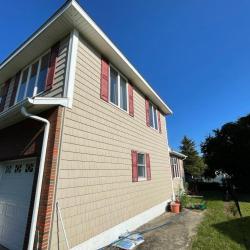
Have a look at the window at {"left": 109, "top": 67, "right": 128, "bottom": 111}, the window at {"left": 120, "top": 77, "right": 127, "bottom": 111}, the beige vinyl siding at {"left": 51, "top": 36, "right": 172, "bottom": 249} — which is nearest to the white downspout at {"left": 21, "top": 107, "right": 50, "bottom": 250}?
the beige vinyl siding at {"left": 51, "top": 36, "right": 172, "bottom": 249}

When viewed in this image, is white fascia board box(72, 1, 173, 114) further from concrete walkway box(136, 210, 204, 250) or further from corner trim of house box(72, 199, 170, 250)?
concrete walkway box(136, 210, 204, 250)

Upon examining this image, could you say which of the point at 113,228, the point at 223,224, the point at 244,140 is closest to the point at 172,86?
the point at 244,140

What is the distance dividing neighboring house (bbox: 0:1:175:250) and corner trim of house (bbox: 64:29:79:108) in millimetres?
30

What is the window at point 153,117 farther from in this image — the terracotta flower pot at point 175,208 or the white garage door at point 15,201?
the white garage door at point 15,201

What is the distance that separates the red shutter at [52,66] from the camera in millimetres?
5512

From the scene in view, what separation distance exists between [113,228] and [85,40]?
19.9 ft

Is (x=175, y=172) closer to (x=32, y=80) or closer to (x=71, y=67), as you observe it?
(x=32, y=80)

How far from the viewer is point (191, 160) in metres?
41.1

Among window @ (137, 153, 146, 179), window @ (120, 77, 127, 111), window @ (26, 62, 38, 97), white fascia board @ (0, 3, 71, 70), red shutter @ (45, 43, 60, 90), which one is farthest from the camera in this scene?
window @ (137, 153, 146, 179)

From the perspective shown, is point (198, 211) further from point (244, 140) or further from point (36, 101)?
point (244, 140)

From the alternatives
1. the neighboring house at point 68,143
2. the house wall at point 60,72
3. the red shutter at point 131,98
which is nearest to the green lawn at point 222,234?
the neighboring house at point 68,143

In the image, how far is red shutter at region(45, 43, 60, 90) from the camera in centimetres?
551

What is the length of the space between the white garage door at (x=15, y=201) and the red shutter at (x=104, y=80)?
117 inches

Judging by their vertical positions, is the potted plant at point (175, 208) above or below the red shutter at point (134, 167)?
below
